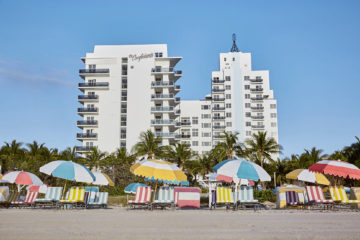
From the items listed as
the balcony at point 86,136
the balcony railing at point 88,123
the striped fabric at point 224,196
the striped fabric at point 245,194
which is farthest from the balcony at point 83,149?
the striped fabric at point 245,194

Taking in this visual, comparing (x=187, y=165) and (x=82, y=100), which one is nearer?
(x=187, y=165)

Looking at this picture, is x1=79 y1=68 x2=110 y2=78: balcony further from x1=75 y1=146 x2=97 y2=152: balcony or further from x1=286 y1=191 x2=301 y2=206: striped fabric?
x1=286 y1=191 x2=301 y2=206: striped fabric

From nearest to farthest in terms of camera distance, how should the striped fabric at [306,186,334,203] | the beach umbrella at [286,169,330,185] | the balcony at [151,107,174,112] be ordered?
1. the striped fabric at [306,186,334,203]
2. the beach umbrella at [286,169,330,185]
3. the balcony at [151,107,174,112]

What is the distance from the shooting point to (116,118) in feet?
221

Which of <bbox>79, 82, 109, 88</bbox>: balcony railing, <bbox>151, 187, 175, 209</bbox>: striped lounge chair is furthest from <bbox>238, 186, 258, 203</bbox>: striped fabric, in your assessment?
<bbox>79, 82, 109, 88</bbox>: balcony railing

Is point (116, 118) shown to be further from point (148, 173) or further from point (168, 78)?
point (148, 173)

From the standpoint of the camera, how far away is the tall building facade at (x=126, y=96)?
66125mm

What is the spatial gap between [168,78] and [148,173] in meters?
54.5

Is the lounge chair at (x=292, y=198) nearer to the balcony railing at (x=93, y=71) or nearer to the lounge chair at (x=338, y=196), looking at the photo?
the lounge chair at (x=338, y=196)

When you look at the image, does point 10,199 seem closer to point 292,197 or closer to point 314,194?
point 292,197

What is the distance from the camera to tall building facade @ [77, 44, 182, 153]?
217 ft

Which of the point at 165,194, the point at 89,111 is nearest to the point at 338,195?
the point at 165,194

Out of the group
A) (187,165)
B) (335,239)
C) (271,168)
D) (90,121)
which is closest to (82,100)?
(90,121)

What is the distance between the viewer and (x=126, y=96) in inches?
2744
